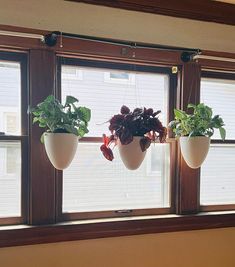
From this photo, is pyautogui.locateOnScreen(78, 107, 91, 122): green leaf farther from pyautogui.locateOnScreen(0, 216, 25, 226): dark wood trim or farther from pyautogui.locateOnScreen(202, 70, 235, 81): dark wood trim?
pyautogui.locateOnScreen(202, 70, 235, 81): dark wood trim

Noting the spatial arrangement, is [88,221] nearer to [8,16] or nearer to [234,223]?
[234,223]

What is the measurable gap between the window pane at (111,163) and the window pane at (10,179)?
0.27m

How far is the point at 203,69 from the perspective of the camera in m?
2.11

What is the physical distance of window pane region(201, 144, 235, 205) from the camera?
2.17 meters

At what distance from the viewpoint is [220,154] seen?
7.25ft

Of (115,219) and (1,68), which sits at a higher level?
(1,68)

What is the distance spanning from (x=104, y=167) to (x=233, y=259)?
1143mm

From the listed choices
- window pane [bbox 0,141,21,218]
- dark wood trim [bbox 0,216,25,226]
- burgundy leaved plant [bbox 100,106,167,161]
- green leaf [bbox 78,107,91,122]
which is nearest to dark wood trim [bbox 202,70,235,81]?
burgundy leaved plant [bbox 100,106,167,161]

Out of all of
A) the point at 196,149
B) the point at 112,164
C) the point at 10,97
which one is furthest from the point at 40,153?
the point at 196,149

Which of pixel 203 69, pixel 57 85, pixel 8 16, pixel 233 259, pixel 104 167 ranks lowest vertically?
pixel 233 259

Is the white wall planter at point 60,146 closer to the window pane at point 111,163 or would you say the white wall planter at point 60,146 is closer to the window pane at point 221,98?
the window pane at point 111,163

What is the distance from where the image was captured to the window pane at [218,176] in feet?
7.13

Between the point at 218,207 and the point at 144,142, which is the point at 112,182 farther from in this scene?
the point at 218,207

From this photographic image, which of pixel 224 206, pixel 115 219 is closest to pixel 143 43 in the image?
pixel 115 219
